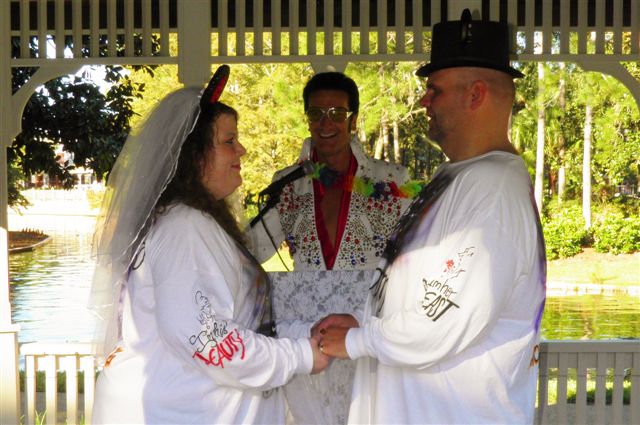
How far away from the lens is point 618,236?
22.4 meters

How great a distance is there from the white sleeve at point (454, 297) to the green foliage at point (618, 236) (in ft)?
69.1

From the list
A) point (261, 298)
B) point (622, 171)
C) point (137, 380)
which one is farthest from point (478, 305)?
point (622, 171)

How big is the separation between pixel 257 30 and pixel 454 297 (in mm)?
2701

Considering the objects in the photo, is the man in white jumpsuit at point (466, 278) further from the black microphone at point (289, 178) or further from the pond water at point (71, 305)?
the pond water at point (71, 305)

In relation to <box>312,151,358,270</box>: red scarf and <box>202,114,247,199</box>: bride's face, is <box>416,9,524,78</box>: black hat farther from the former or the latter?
<box>312,151,358,270</box>: red scarf

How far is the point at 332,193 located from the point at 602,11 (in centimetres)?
171

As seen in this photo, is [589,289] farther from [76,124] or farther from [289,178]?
[289,178]

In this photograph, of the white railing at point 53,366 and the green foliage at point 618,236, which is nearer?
the white railing at point 53,366

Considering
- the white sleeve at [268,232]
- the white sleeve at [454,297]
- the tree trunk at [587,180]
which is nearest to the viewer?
the white sleeve at [454,297]

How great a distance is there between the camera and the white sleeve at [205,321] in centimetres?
234

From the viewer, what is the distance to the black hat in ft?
7.96

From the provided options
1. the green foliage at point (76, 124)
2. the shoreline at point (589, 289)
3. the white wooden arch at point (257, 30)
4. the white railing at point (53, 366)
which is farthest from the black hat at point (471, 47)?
the shoreline at point (589, 289)

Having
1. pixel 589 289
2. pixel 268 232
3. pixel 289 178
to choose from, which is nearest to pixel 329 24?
pixel 289 178

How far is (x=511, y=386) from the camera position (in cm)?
237
